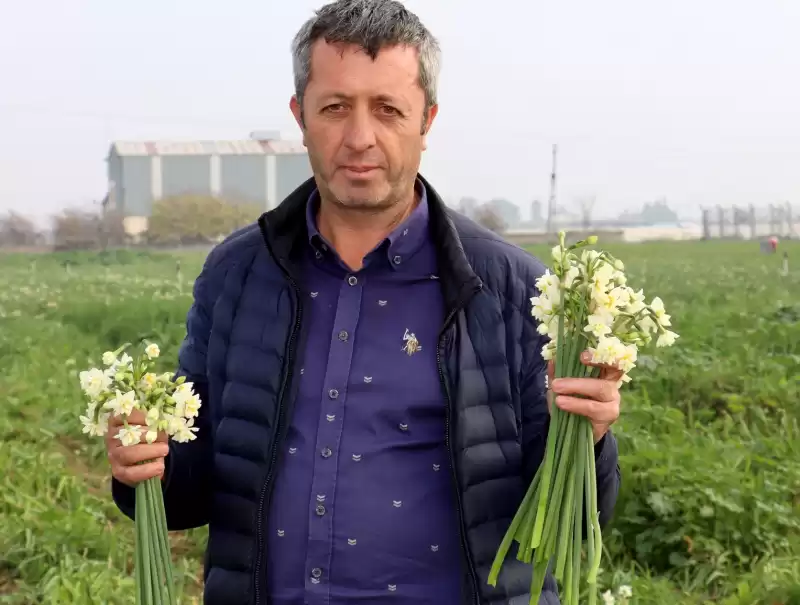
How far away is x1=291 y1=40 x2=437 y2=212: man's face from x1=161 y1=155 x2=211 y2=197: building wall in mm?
16805

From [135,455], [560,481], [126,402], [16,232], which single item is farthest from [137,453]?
[16,232]

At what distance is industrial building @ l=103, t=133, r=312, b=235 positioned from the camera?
17.9 metres

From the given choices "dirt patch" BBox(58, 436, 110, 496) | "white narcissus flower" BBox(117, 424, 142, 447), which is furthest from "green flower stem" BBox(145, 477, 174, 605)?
"dirt patch" BBox(58, 436, 110, 496)

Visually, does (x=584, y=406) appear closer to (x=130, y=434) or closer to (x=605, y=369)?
(x=605, y=369)

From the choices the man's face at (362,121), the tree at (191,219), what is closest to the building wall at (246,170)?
the tree at (191,219)

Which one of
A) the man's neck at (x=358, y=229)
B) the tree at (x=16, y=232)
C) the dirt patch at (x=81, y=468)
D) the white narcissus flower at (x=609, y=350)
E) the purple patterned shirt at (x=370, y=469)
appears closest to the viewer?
the white narcissus flower at (x=609, y=350)

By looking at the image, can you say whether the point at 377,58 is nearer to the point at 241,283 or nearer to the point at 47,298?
the point at 241,283

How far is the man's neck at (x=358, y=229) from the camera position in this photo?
77.8 inches

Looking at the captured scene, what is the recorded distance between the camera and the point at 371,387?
188 cm

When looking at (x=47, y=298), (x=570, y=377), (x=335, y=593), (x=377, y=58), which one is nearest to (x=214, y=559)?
(x=335, y=593)

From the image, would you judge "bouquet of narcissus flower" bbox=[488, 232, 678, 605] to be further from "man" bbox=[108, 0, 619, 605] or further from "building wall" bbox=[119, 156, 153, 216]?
"building wall" bbox=[119, 156, 153, 216]

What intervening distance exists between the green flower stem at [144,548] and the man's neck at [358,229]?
2.27 ft

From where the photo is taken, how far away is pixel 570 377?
1.65 m

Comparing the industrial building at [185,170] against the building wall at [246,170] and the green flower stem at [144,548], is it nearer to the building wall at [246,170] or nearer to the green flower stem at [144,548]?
the building wall at [246,170]
